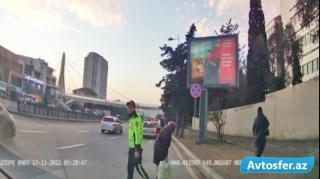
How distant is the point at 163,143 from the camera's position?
3896mm

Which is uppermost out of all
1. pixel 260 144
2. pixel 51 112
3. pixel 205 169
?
pixel 51 112

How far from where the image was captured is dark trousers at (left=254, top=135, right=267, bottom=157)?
308 cm

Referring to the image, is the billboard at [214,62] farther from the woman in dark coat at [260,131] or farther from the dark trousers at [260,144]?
the dark trousers at [260,144]

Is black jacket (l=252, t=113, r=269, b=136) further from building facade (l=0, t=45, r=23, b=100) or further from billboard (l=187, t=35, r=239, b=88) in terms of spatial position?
building facade (l=0, t=45, r=23, b=100)

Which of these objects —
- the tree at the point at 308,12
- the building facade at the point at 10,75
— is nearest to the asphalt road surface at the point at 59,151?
the building facade at the point at 10,75

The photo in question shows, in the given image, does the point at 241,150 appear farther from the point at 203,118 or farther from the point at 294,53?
the point at 294,53

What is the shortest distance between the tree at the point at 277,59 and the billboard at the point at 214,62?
1.07 ft

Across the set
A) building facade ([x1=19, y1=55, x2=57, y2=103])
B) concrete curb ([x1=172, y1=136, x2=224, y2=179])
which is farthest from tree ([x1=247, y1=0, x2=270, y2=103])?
building facade ([x1=19, y1=55, x2=57, y2=103])

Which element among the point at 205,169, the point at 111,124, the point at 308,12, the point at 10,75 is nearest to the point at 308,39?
the point at 308,12

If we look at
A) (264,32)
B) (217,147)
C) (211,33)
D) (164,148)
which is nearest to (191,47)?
(211,33)

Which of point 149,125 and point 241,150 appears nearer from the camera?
→ point 241,150

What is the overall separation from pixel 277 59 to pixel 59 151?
2.18 m

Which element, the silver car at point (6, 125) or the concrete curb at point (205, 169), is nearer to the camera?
the silver car at point (6, 125)

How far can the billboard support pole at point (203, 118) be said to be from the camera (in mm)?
3408
